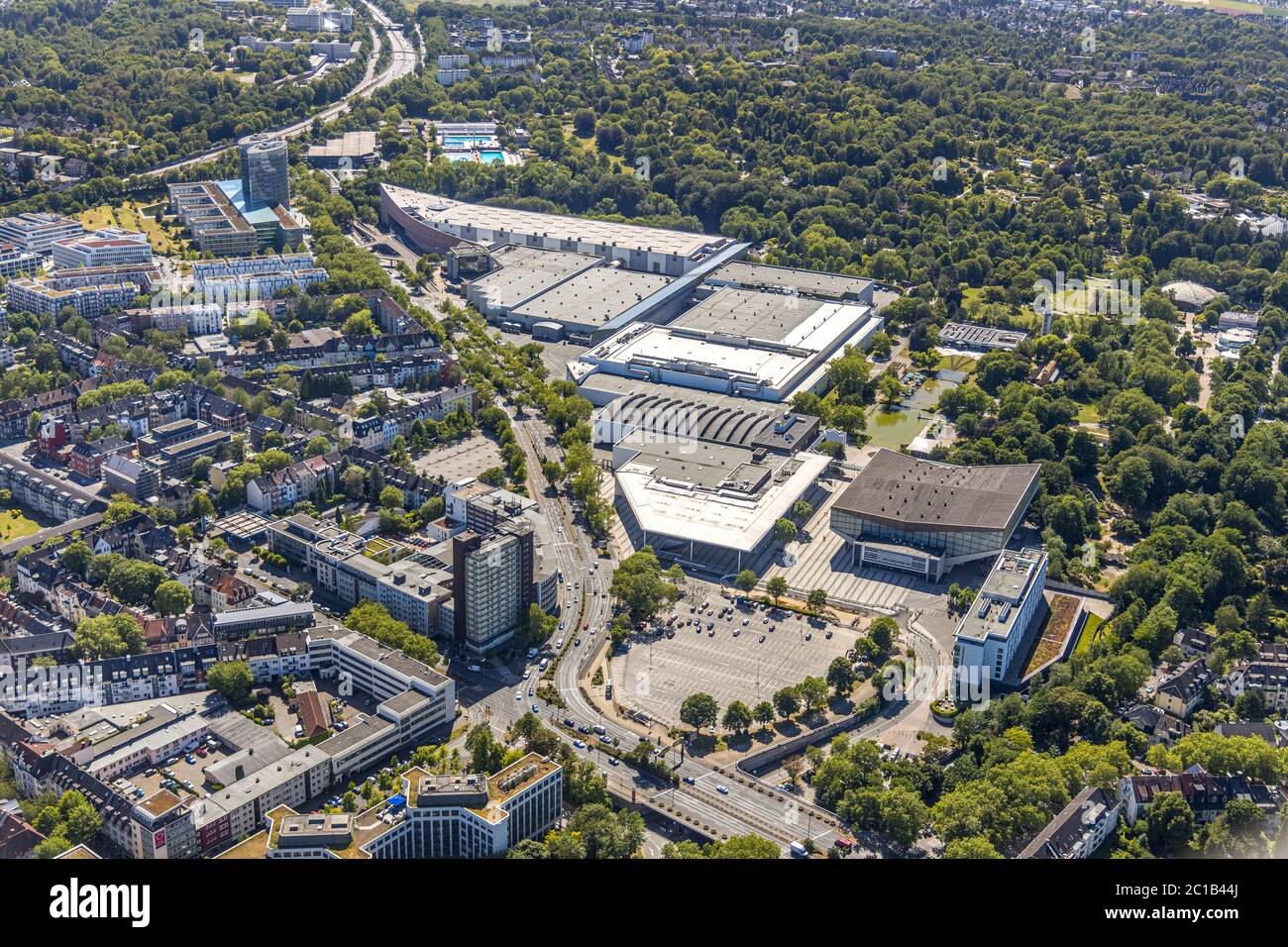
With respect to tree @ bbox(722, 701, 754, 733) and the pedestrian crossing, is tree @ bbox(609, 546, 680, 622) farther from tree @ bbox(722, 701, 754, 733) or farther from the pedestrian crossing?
tree @ bbox(722, 701, 754, 733)

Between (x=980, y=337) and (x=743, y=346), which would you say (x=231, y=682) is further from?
(x=980, y=337)

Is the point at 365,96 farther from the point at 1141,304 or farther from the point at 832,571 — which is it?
the point at 832,571

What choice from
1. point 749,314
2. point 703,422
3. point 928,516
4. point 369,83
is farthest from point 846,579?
point 369,83

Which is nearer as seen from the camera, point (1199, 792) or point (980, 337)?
point (1199, 792)

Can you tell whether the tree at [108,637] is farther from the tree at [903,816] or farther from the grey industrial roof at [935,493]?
the grey industrial roof at [935,493]

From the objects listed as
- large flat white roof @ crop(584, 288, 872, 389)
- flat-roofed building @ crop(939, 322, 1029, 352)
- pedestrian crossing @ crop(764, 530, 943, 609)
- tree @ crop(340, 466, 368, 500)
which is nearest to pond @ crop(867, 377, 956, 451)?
large flat white roof @ crop(584, 288, 872, 389)

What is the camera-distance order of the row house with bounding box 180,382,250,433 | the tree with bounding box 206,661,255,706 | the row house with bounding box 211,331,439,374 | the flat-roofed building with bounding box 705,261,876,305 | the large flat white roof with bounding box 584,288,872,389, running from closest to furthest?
A: the tree with bounding box 206,661,255,706 → the row house with bounding box 180,382,250,433 → the row house with bounding box 211,331,439,374 → the large flat white roof with bounding box 584,288,872,389 → the flat-roofed building with bounding box 705,261,876,305
